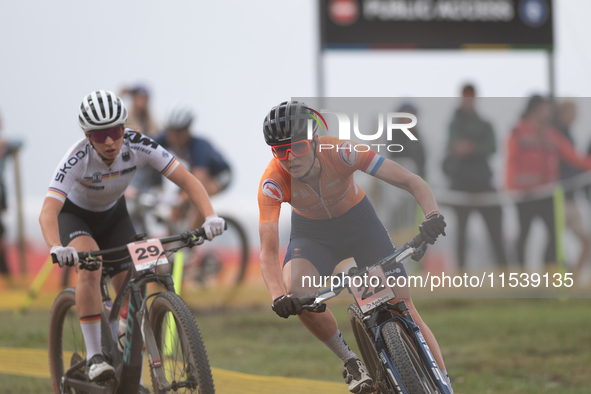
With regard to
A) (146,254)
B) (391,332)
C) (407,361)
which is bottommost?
(407,361)

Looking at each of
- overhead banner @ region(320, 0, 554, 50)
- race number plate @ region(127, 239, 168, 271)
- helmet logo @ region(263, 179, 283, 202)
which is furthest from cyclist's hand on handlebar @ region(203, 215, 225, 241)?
overhead banner @ region(320, 0, 554, 50)

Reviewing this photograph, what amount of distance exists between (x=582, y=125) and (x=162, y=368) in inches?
271

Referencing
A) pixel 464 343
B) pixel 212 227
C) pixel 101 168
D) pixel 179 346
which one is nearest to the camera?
pixel 179 346

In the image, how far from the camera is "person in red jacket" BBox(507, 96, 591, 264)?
342 inches

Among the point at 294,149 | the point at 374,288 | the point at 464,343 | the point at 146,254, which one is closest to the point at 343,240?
the point at 374,288

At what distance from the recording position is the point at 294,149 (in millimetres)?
3695

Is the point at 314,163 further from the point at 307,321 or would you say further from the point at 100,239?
the point at 100,239

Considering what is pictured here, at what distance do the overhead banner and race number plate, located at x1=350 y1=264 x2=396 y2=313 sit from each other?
581 cm

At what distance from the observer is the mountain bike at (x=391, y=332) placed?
135 inches

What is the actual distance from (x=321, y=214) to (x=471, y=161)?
5.27m

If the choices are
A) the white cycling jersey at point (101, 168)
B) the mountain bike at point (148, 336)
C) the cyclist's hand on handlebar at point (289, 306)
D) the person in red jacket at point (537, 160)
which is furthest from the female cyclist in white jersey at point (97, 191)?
the person in red jacket at point (537, 160)

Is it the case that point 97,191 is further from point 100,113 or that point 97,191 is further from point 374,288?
point 374,288

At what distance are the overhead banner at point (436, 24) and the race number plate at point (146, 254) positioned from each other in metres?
5.27

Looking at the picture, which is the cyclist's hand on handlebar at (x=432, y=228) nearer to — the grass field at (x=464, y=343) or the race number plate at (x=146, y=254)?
the race number plate at (x=146, y=254)
